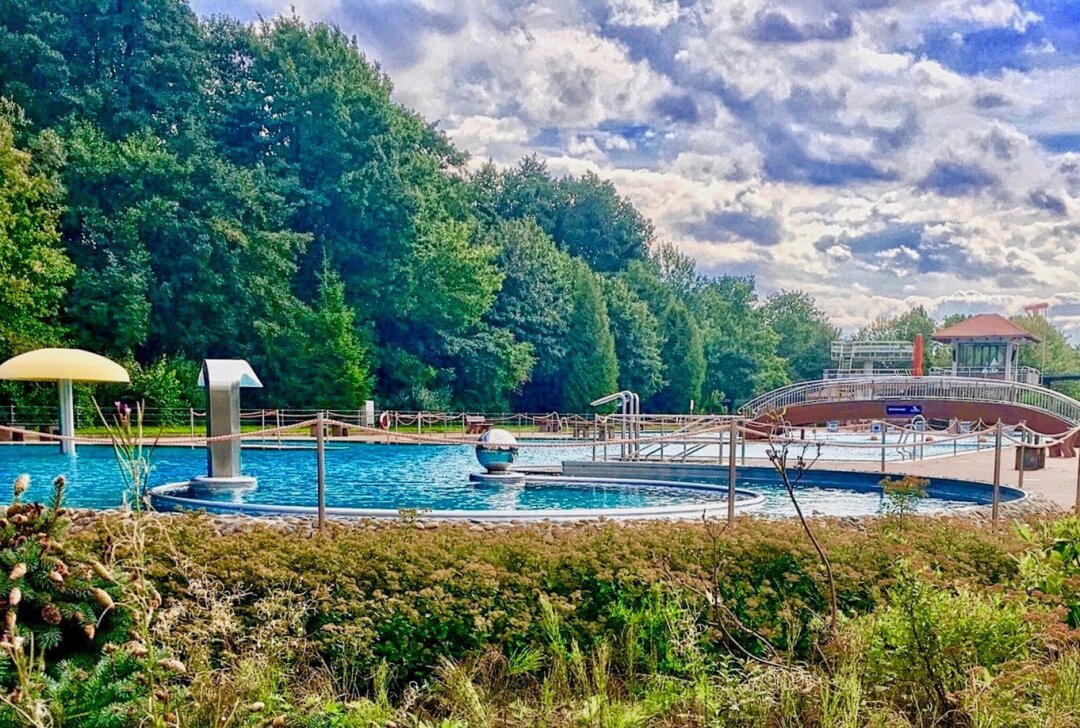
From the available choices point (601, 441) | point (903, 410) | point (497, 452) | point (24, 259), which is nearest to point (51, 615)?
point (601, 441)

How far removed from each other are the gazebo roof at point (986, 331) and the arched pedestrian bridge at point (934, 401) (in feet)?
35.3

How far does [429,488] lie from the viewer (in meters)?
12.0

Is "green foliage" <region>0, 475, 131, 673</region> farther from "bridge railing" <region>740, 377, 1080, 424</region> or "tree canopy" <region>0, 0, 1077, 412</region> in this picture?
"bridge railing" <region>740, 377, 1080, 424</region>

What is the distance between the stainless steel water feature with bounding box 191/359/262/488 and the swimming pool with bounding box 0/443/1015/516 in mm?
205

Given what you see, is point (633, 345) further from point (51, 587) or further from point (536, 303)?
point (51, 587)

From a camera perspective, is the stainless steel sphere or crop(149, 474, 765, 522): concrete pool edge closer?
crop(149, 474, 765, 522): concrete pool edge

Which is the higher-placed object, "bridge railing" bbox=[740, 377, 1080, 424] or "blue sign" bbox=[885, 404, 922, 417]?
"bridge railing" bbox=[740, 377, 1080, 424]

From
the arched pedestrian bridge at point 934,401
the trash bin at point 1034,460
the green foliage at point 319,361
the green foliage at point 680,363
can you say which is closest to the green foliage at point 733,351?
the green foliage at point 680,363

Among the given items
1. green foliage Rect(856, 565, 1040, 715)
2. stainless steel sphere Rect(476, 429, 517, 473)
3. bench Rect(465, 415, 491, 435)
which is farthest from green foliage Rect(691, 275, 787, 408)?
green foliage Rect(856, 565, 1040, 715)

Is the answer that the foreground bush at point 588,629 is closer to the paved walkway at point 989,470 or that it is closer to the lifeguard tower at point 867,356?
the paved walkway at point 989,470

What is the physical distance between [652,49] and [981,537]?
45.6 ft

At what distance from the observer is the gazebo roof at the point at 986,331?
3641cm

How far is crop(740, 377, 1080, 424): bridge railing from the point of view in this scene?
918 inches

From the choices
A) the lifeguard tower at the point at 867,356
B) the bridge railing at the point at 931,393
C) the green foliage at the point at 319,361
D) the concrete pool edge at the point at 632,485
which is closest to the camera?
the concrete pool edge at the point at 632,485
